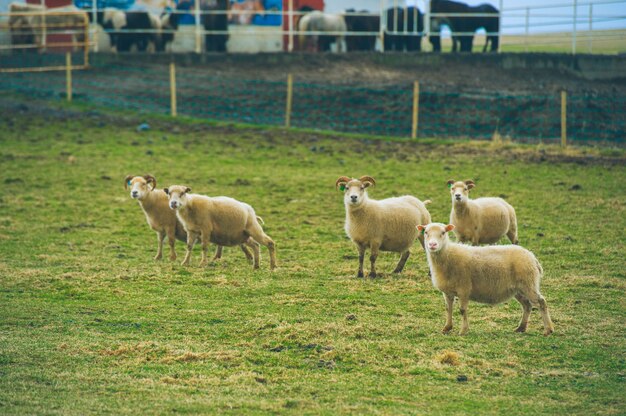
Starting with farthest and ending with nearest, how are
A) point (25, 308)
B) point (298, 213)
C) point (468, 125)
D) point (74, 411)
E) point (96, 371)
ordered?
point (468, 125)
point (298, 213)
point (25, 308)
point (96, 371)
point (74, 411)

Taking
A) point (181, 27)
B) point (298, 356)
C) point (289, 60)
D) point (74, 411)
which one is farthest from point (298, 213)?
point (181, 27)

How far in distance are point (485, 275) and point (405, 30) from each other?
2628cm

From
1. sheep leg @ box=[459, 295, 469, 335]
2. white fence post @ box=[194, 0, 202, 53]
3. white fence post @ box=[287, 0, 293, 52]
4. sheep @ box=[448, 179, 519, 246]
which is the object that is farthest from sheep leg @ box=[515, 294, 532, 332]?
white fence post @ box=[194, 0, 202, 53]

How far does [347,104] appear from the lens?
92.4 ft

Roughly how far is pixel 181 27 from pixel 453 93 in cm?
1179

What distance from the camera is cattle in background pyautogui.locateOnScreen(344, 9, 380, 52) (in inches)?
1406

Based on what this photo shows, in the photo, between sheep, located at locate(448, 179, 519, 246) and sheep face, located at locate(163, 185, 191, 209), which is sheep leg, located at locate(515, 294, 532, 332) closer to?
sheep, located at locate(448, 179, 519, 246)

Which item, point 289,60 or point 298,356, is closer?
point 298,356

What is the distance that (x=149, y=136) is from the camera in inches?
996

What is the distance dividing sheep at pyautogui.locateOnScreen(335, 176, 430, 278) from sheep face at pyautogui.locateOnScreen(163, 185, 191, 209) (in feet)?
7.32

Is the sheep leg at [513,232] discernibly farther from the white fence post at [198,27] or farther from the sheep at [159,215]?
the white fence post at [198,27]

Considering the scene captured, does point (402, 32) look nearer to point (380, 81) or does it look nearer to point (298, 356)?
point (380, 81)

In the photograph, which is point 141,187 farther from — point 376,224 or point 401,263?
point 401,263

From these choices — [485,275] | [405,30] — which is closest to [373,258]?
[485,275]
